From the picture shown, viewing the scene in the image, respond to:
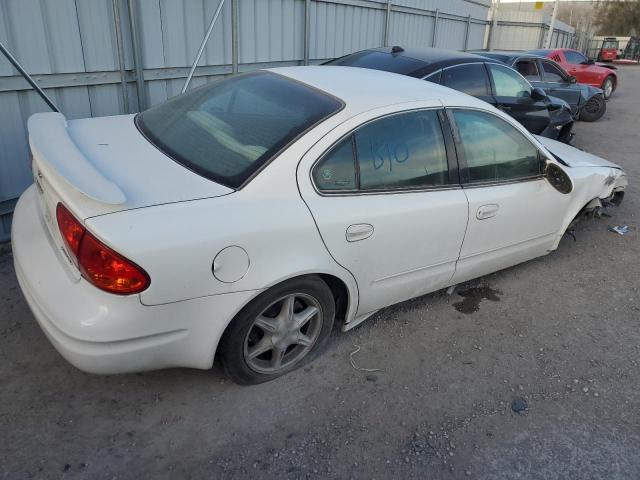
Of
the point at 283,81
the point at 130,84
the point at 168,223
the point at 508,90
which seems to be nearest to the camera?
the point at 168,223

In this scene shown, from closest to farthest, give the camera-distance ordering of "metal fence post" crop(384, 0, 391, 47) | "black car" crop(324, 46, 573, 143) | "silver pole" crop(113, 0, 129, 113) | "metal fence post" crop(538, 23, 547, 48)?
"silver pole" crop(113, 0, 129, 113)
"black car" crop(324, 46, 573, 143)
"metal fence post" crop(384, 0, 391, 47)
"metal fence post" crop(538, 23, 547, 48)

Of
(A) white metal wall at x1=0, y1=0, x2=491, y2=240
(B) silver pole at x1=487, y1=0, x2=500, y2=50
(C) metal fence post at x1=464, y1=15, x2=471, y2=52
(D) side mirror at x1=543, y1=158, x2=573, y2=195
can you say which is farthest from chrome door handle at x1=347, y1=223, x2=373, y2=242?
(B) silver pole at x1=487, y1=0, x2=500, y2=50

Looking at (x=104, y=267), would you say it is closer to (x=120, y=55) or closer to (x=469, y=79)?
(x=120, y=55)

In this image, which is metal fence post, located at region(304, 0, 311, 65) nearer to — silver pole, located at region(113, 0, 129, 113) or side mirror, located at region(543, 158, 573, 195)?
silver pole, located at region(113, 0, 129, 113)

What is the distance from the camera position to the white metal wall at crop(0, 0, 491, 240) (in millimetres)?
4277

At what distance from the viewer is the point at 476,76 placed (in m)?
6.45

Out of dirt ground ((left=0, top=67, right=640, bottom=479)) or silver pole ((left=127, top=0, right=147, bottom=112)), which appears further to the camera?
silver pole ((left=127, top=0, right=147, bottom=112))

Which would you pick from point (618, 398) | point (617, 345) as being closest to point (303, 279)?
point (618, 398)

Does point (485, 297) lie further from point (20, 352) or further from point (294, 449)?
point (20, 352)

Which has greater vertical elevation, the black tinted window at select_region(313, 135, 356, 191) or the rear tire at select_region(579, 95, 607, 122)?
the black tinted window at select_region(313, 135, 356, 191)

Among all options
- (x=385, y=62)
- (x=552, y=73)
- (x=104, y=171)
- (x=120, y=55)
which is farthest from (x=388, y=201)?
(x=552, y=73)

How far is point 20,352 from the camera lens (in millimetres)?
2963

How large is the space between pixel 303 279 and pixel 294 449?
80cm

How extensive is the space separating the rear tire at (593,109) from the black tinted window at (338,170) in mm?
10867
